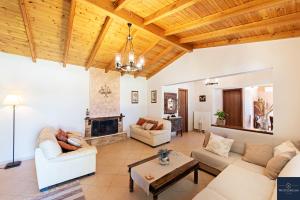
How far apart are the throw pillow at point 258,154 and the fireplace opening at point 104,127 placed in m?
4.26

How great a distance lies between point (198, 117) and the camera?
7078 millimetres

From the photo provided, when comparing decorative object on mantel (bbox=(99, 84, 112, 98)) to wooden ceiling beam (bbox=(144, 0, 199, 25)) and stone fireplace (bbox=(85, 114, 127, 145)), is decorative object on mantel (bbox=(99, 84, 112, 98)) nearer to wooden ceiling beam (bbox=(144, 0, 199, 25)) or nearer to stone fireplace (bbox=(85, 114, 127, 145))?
stone fireplace (bbox=(85, 114, 127, 145))

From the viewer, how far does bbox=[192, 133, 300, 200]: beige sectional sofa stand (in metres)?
1.72

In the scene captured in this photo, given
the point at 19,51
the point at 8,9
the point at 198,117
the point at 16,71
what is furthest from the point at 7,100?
the point at 198,117

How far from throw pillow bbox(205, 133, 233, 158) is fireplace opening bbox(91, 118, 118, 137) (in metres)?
3.59

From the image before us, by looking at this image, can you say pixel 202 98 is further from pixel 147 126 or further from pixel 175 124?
pixel 147 126

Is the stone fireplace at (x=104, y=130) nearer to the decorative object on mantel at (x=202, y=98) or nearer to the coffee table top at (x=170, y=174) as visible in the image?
→ the coffee table top at (x=170, y=174)

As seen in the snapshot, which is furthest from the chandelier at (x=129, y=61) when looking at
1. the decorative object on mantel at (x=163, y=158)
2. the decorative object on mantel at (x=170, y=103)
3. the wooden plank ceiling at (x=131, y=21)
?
the decorative object on mantel at (x=170, y=103)

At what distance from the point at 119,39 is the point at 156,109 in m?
3.27

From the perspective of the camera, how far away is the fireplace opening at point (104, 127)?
16.6 feet

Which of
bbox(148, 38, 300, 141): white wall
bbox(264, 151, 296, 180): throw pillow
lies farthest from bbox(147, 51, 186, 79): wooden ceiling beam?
bbox(264, 151, 296, 180): throw pillow

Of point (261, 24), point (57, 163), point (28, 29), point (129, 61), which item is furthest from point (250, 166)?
point (28, 29)

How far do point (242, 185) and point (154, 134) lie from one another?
301 centimetres

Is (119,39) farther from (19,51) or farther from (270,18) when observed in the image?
(270,18)
